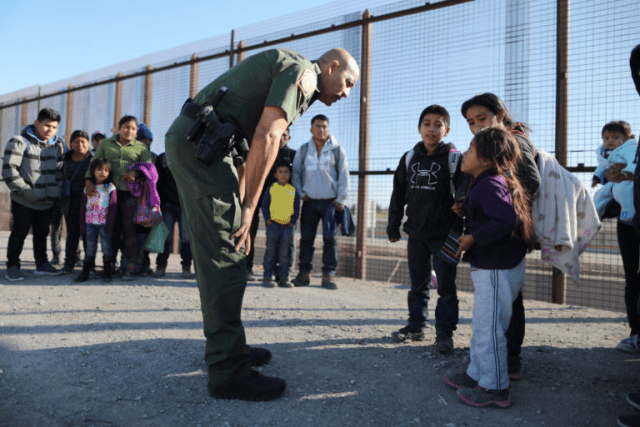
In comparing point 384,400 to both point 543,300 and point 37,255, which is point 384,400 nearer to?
point 543,300

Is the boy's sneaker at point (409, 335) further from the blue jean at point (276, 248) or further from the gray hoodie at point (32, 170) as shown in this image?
the gray hoodie at point (32, 170)

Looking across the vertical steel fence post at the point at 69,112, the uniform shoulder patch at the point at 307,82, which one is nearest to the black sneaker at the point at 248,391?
the uniform shoulder patch at the point at 307,82

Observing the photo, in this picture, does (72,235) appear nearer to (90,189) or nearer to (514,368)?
(90,189)

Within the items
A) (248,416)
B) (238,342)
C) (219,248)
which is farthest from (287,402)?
(219,248)

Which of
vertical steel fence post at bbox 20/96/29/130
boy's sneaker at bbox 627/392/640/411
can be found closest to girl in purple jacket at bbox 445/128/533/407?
boy's sneaker at bbox 627/392/640/411

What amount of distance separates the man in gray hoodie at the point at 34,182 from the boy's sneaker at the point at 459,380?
15.2 ft

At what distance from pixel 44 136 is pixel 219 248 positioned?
426cm

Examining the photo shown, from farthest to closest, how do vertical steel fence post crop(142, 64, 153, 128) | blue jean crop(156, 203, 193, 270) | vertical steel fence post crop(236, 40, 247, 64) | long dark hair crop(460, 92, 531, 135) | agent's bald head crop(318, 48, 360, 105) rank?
vertical steel fence post crop(142, 64, 153, 128) → vertical steel fence post crop(236, 40, 247, 64) → blue jean crop(156, 203, 193, 270) → long dark hair crop(460, 92, 531, 135) → agent's bald head crop(318, 48, 360, 105)

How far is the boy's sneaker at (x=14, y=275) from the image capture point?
4.76m

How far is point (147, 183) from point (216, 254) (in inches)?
133

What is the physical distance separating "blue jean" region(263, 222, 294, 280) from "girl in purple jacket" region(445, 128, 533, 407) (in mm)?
3072

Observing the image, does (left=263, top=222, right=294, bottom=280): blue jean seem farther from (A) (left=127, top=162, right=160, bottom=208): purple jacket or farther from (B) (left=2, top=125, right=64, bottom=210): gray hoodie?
(B) (left=2, top=125, right=64, bottom=210): gray hoodie

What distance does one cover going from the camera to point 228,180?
2.13 m

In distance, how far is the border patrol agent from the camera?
2018 millimetres
